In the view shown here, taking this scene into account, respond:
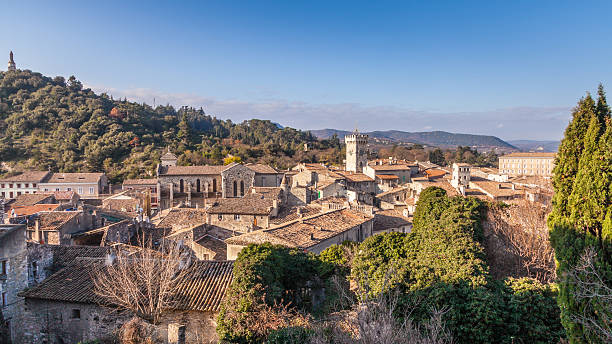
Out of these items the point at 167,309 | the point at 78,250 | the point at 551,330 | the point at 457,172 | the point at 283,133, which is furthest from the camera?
the point at 283,133

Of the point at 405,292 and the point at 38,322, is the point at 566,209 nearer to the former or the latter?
the point at 405,292

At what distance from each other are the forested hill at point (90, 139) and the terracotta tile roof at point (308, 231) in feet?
181

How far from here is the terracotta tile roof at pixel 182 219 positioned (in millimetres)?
27814

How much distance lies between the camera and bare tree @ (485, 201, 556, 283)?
16.3 meters

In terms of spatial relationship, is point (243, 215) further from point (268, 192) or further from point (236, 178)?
point (236, 178)

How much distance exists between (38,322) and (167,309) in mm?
5058

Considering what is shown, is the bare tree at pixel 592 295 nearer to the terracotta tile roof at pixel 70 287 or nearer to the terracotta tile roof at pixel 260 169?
the terracotta tile roof at pixel 70 287

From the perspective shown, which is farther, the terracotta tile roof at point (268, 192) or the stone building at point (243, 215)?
the terracotta tile roof at point (268, 192)

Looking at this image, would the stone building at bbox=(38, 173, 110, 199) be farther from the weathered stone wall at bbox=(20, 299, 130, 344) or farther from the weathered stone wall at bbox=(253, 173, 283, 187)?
the weathered stone wall at bbox=(20, 299, 130, 344)

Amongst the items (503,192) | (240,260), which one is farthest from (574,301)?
(503,192)

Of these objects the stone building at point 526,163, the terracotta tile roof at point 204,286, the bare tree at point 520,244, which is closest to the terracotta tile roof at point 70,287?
the terracotta tile roof at point 204,286

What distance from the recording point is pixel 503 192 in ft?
144

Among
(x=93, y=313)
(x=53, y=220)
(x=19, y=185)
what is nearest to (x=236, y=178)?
(x=53, y=220)

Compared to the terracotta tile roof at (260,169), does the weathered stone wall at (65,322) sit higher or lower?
lower
